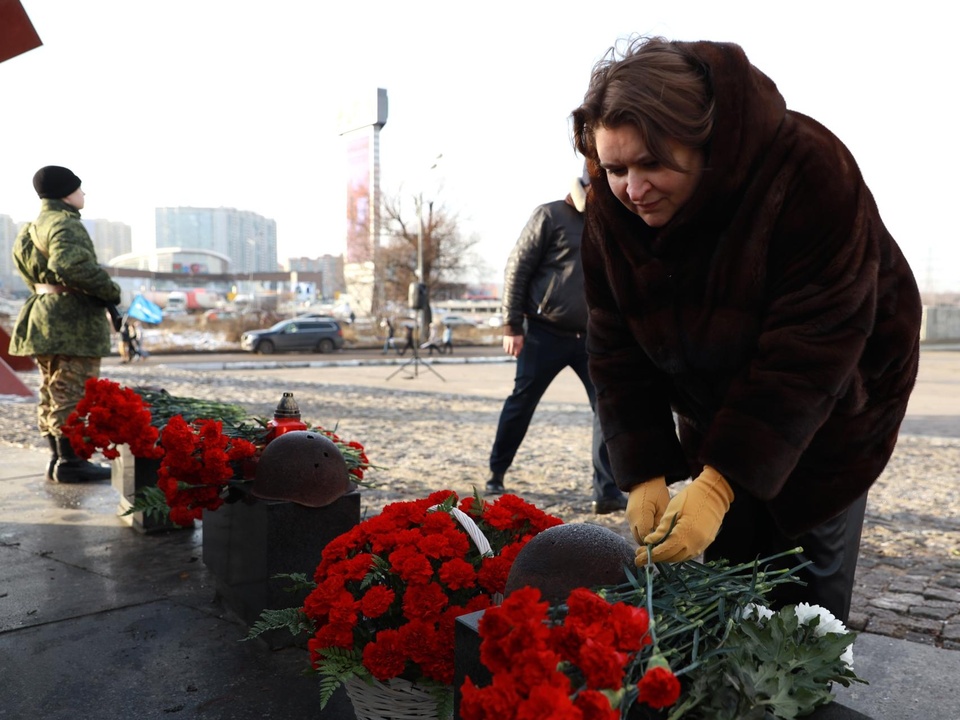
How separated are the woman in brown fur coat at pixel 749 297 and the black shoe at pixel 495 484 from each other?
3466mm

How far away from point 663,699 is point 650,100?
1.17 meters

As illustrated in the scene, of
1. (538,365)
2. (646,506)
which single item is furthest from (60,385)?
(646,506)

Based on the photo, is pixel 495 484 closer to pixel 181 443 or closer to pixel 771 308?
pixel 181 443

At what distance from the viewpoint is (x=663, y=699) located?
126 centimetres

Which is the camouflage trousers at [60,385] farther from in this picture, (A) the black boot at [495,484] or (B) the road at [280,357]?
(B) the road at [280,357]

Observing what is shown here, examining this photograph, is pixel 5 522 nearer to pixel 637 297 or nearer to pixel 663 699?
pixel 637 297

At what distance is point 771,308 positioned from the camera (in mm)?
1861

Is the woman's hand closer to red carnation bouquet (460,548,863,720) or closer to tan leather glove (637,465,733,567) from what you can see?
tan leather glove (637,465,733,567)

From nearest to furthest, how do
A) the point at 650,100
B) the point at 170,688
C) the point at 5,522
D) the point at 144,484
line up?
the point at 650,100, the point at 170,688, the point at 144,484, the point at 5,522

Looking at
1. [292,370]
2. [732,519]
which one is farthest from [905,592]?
[292,370]

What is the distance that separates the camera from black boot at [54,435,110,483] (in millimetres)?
5805

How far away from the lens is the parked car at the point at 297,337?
32688mm

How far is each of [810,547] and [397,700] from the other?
109 cm

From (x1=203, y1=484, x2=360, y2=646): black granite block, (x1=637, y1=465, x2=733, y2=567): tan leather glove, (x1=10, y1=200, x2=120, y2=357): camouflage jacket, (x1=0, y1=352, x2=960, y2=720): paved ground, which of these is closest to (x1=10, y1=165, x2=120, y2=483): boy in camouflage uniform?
(x1=10, y1=200, x2=120, y2=357): camouflage jacket
